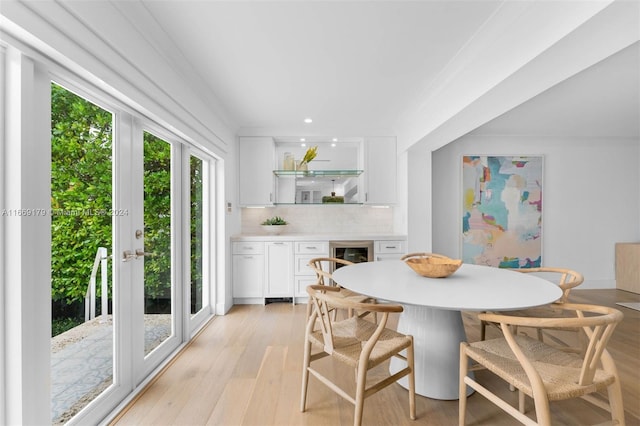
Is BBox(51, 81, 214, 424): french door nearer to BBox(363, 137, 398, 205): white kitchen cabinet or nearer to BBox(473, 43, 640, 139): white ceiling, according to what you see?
BBox(363, 137, 398, 205): white kitchen cabinet

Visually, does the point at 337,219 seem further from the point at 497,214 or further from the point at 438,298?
the point at 438,298

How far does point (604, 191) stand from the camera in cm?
473

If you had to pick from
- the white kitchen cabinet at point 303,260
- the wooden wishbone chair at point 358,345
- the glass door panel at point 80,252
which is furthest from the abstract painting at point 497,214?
the glass door panel at point 80,252

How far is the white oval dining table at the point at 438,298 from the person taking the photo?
1645 mm

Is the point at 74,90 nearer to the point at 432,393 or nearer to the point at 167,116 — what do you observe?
the point at 167,116

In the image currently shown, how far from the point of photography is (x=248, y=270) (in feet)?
13.0

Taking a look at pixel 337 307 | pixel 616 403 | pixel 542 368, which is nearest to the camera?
pixel 616 403

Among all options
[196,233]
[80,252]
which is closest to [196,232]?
[196,233]

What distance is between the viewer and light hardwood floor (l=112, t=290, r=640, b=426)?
177 centimetres

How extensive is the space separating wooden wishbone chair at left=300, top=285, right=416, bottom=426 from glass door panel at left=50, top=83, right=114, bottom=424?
1.24 m

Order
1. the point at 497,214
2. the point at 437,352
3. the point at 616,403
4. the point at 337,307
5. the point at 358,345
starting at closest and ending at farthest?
the point at 616,403, the point at 337,307, the point at 358,345, the point at 437,352, the point at 497,214

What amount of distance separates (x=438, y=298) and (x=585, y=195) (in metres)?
4.77

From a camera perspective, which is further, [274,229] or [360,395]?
[274,229]

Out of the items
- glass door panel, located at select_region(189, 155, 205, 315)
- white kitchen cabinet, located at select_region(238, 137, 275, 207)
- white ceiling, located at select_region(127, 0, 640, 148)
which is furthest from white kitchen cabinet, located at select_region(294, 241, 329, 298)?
white ceiling, located at select_region(127, 0, 640, 148)
